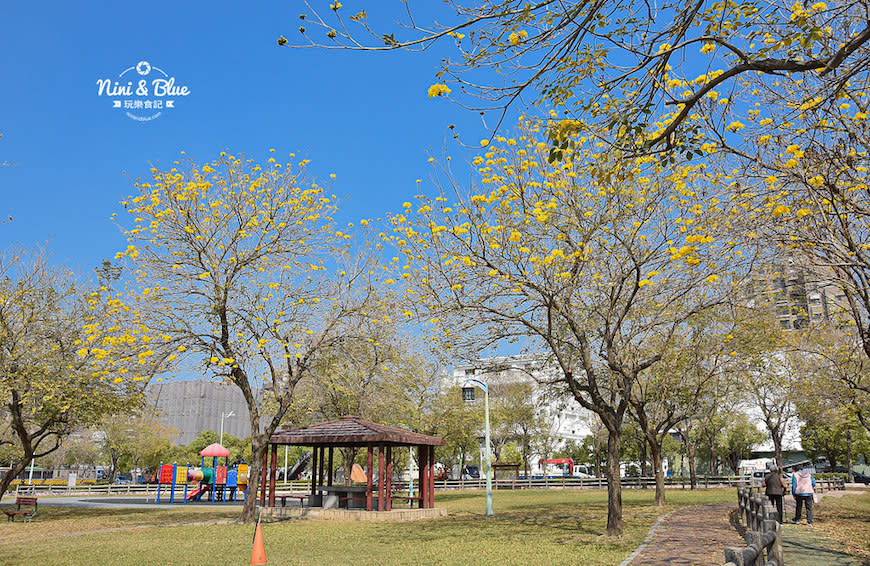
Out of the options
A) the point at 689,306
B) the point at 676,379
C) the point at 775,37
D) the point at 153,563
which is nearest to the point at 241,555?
the point at 153,563

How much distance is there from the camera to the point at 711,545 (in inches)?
459

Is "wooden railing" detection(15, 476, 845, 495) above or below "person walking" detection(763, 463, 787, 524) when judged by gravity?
below

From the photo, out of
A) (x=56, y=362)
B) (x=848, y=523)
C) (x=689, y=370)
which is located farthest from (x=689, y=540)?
(x=56, y=362)

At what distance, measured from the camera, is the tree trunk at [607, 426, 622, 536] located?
517 inches

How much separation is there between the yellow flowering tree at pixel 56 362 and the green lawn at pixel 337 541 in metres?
3.14

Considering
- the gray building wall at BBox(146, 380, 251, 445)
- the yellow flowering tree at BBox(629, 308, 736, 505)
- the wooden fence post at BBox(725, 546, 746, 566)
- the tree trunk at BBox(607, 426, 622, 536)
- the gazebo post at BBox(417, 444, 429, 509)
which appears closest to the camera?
the wooden fence post at BBox(725, 546, 746, 566)

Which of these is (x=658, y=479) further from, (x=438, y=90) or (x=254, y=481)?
(x=438, y=90)

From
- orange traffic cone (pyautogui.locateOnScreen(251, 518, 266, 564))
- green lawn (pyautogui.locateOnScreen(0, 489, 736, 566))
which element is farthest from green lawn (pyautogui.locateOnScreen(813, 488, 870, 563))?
orange traffic cone (pyautogui.locateOnScreen(251, 518, 266, 564))

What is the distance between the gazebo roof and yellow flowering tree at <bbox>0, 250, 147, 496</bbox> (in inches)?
198

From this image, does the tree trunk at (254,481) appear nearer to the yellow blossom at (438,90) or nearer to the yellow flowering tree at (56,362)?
the yellow flowering tree at (56,362)

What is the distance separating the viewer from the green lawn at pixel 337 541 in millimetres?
10867

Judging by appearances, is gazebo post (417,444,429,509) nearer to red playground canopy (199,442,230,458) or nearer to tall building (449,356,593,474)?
tall building (449,356,593,474)

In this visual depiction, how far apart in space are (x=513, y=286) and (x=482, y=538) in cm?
534

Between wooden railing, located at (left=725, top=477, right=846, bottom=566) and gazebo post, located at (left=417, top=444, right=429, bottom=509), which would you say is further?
gazebo post, located at (left=417, top=444, right=429, bottom=509)
